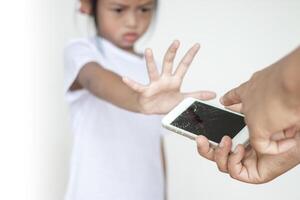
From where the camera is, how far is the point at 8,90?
977mm

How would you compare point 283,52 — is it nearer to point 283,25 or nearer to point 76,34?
point 283,25

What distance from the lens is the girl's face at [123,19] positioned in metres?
0.82

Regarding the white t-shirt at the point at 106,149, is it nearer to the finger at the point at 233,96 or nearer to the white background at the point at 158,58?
the white background at the point at 158,58

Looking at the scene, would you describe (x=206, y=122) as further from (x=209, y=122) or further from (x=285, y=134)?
(x=285, y=134)

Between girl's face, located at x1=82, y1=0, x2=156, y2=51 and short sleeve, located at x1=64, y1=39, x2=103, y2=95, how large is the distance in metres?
0.05

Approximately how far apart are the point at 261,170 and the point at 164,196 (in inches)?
16.7

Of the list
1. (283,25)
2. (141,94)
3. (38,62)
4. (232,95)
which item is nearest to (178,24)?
(283,25)

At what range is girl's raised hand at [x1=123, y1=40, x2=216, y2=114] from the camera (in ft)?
1.93

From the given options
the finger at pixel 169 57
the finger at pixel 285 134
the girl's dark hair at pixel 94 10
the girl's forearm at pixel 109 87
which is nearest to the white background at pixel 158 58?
the girl's dark hair at pixel 94 10

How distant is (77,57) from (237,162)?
14.7 inches

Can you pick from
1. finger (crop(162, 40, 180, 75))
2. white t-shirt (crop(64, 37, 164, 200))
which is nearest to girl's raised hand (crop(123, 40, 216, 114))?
finger (crop(162, 40, 180, 75))

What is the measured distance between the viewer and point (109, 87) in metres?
0.65

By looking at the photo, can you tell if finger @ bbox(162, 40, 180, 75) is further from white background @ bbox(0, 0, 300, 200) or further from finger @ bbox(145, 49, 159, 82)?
white background @ bbox(0, 0, 300, 200)

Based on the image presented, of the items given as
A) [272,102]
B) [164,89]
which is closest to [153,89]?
[164,89]
